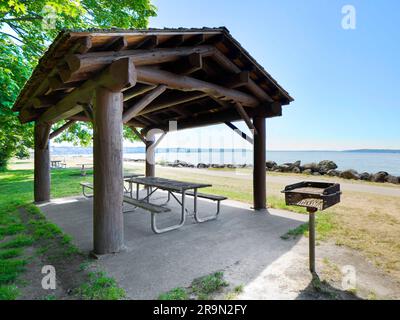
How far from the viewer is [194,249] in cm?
366

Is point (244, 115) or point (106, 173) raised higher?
point (244, 115)

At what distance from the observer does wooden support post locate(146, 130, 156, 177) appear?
31.7ft

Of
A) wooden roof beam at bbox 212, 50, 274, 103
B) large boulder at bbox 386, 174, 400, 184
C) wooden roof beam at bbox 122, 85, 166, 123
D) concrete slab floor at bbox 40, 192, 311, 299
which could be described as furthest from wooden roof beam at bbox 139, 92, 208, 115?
large boulder at bbox 386, 174, 400, 184

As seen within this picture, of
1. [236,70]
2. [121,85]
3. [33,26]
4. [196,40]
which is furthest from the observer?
[33,26]

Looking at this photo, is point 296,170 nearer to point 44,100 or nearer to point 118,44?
point 44,100

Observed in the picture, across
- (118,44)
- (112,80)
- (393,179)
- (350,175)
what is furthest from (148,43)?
(350,175)

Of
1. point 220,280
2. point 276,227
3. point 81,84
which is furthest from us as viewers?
point 276,227

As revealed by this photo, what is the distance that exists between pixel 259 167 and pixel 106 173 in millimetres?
4141

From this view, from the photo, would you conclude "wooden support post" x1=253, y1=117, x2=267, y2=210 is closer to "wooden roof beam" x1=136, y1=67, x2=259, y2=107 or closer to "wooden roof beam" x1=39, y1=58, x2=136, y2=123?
"wooden roof beam" x1=136, y1=67, x2=259, y2=107
